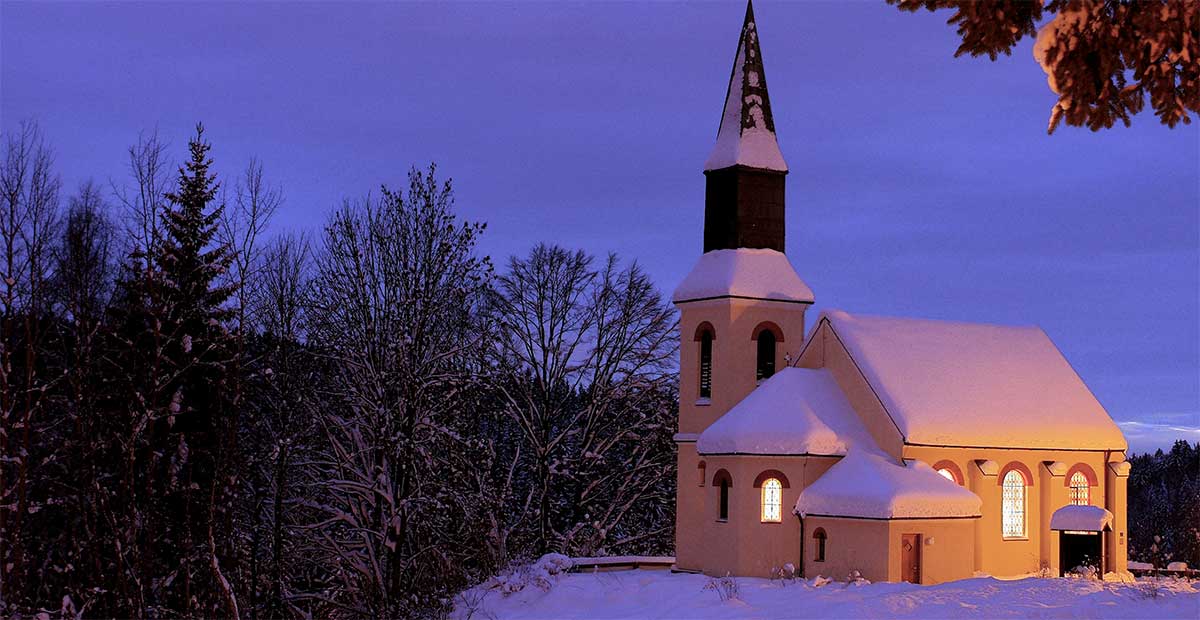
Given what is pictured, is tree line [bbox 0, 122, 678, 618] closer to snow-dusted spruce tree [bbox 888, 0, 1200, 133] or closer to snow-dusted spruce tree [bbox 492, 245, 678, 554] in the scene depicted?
snow-dusted spruce tree [bbox 492, 245, 678, 554]

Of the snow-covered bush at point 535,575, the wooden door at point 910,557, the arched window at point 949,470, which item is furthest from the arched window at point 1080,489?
the snow-covered bush at point 535,575

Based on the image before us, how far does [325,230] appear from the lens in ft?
114

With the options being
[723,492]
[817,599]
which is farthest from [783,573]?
[817,599]

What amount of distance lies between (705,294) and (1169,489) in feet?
218

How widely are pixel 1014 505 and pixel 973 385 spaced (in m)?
3.70

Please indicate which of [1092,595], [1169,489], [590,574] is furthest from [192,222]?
[1169,489]

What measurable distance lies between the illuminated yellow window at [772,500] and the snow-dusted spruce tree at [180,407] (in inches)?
544

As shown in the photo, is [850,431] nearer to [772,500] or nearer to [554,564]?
[772,500]

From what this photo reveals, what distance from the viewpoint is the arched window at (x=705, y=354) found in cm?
3784

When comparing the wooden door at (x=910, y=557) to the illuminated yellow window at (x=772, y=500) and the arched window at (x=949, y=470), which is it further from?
the illuminated yellow window at (x=772, y=500)

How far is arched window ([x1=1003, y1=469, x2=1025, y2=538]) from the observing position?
35.8m

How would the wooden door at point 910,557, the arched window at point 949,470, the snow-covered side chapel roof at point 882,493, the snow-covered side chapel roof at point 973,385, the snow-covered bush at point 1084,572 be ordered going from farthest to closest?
the snow-covered side chapel roof at point 973,385
the arched window at point 949,470
the wooden door at point 910,557
the snow-covered side chapel roof at point 882,493
the snow-covered bush at point 1084,572

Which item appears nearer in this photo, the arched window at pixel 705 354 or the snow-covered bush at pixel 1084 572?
the snow-covered bush at pixel 1084 572

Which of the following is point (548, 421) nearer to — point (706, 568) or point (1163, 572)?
point (706, 568)
